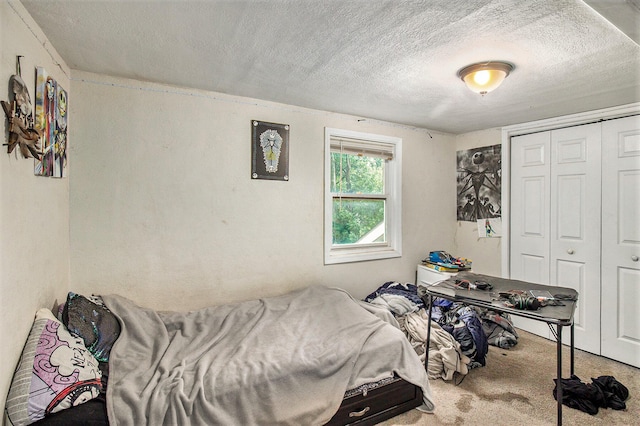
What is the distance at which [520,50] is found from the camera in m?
1.92

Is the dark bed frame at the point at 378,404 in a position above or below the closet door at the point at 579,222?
below

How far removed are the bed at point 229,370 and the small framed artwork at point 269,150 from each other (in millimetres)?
1192

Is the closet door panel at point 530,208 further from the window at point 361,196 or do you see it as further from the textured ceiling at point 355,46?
the window at point 361,196

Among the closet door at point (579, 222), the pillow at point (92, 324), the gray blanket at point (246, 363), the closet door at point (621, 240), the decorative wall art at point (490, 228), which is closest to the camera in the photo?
the gray blanket at point (246, 363)

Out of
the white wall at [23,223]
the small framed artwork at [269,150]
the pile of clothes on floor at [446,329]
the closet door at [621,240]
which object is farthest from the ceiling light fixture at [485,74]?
the white wall at [23,223]

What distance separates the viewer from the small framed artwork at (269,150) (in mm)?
2916

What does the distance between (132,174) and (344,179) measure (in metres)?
1.96

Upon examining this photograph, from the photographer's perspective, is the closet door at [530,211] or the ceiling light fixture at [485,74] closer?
the ceiling light fixture at [485,74]

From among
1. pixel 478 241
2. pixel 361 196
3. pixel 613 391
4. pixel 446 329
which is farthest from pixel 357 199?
pixel 613 391

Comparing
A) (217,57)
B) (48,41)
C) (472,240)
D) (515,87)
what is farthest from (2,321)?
(472,240)

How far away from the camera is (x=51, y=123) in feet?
6.07

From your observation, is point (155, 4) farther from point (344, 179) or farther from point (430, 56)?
point (344, 179)

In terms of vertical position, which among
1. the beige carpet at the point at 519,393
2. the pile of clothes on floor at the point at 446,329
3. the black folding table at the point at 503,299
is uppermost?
the black folding table at the point at 503,299

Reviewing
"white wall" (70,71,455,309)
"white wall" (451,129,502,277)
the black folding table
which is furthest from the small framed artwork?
"white wall" (451,129,502,277)
